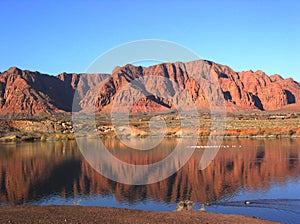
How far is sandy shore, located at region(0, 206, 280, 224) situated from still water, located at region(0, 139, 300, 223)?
6.30 ft

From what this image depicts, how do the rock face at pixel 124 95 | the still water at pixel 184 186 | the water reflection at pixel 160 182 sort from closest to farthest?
the still water at pixel 184 186, the water reflection at pixel 160 182, the rock face at pixel 124 95

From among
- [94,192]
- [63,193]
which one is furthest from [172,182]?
[63,193]

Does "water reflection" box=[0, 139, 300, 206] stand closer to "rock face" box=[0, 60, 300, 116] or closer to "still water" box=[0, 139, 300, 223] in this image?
"still water" box=[0, 139, 300, 223]

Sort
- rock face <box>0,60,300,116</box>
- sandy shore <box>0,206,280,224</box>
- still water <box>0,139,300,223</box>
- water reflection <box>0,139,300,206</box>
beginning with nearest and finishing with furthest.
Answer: sandy shore <box>0,206,280,224</box> < still water <box>0,139,300,223</box> < water reflection <box>0,139,300,206</box> < rock face <box>0,60,300,116</box>

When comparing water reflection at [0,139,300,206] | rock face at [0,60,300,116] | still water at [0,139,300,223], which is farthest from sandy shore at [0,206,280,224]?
rock face at [0,60,300,116]

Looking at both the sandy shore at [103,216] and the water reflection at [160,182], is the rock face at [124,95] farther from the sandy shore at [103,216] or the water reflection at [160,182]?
the sandy shore at [103,216]

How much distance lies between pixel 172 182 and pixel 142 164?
411 inches

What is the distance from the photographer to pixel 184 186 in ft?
85.3

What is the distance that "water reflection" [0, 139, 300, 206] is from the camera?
24016mm

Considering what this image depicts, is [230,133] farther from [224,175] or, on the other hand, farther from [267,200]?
[267,200]

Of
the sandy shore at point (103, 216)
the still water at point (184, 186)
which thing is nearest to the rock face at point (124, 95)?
the still water at point (184, 186)

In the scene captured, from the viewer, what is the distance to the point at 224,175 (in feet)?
98.1

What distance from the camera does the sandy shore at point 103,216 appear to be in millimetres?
16344

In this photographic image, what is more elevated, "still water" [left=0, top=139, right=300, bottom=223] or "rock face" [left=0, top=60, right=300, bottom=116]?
"rock face" [left=0, top=60, right=300, bottom=116]
